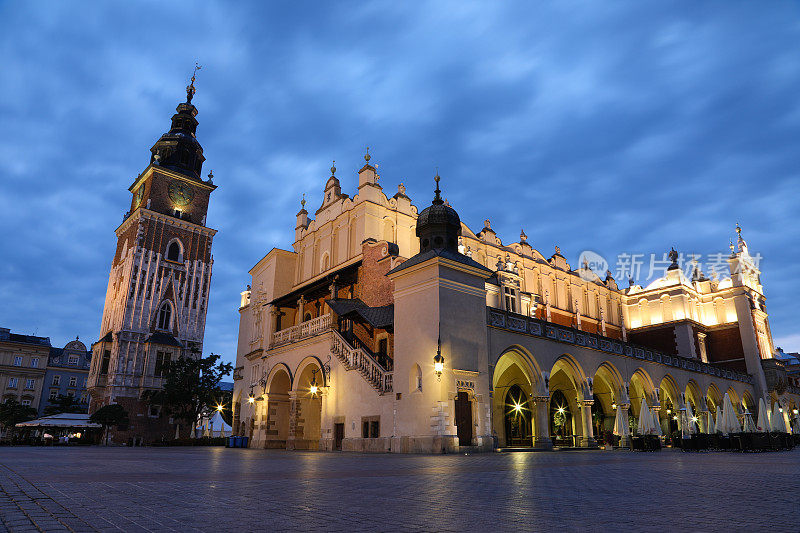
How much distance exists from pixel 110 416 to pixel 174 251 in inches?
863

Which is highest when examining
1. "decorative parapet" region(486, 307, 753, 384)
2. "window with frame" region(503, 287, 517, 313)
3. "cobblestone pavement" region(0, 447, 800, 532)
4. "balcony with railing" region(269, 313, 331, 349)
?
"window with frame" region(503, 287, 517, 313)

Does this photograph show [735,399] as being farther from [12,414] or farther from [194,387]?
[12,414]

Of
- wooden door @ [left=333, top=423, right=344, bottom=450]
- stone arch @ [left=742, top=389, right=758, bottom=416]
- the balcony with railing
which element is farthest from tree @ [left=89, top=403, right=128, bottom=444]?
stone arch @ [left=742, top=389, right=758, bottom=416]

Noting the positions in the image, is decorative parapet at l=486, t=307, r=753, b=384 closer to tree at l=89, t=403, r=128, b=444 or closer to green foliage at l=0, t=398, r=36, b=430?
tree at l=89, t=403, r=128, b=444

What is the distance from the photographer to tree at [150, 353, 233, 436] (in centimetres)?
4581

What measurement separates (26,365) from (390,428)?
7687 centimetres

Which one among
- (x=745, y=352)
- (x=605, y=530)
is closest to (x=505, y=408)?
(x=605, y=530)

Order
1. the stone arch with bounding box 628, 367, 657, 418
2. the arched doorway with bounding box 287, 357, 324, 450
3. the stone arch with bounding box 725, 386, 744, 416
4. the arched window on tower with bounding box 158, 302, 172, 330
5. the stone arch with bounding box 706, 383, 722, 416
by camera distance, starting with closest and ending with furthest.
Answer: the arched doorway with bounding box 287, 357, 324, 450 < the stone arch with bounding box 628, 367, 657, 418 < the stone arch with bounding box 706, 383, 722, 416 < the stone arch with bounding box 725, 386, 744, 416 < the arched window on tower with bounding box 158, 302, 172, 330

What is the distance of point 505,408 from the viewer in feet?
101

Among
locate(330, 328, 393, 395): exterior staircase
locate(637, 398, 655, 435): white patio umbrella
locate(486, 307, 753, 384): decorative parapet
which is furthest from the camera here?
locate(486, 307, 753, 384): decorative parapet

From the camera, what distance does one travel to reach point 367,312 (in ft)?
91.3

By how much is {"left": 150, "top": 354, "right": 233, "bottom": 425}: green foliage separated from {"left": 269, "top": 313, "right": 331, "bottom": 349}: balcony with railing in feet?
44.8

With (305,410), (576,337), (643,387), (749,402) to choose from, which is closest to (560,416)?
(576,337)

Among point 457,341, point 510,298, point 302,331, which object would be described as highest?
point 510,298
